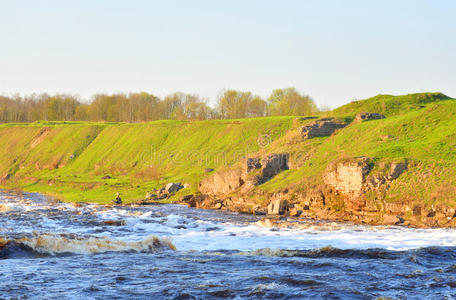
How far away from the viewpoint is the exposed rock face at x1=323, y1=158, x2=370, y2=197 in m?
33.9

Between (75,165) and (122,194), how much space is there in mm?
30131

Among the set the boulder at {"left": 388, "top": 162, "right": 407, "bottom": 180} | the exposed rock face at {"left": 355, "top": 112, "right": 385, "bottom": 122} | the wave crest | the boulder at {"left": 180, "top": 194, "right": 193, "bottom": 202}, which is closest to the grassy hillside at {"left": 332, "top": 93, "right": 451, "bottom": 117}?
the exposed rock face at {"left": 355, "top": 112, "right": 385, "bottom": 122}

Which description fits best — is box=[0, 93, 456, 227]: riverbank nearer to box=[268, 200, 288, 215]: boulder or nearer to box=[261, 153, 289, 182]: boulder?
box=[261, 153, 289, 182]: boulder

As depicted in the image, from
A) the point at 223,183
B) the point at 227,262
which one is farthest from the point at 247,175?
the point at 227,262

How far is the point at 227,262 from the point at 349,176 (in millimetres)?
18899

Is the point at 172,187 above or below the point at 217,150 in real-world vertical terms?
below

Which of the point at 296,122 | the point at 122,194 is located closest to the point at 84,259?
the point at 122,194

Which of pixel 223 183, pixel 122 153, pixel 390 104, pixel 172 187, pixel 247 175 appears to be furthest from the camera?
pixel 122 153

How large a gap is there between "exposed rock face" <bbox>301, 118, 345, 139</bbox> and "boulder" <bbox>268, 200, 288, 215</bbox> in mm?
14993

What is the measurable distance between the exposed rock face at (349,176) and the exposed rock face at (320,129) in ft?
45.8

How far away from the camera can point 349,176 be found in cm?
3456

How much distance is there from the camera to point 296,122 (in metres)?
58.8

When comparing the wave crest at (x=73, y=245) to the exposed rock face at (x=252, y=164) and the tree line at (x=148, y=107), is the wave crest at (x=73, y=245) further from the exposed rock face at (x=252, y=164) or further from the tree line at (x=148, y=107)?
the tree line at (x=148, y=107)

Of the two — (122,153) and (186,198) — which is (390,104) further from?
(122,153)
